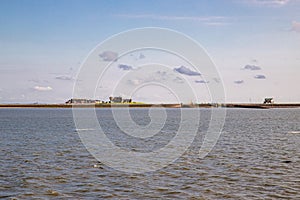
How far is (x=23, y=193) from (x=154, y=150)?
21115 millimetres

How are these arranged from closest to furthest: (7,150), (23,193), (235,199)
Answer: (235,199), (23,193), (7,150)

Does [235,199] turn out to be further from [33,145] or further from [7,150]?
[33,145]

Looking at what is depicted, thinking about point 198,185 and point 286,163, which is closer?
point 198,185

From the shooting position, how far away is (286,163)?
32.5 m

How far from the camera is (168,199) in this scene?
2136 cm

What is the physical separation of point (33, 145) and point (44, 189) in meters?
24.5

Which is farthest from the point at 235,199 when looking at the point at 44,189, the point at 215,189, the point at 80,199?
the point at 44,189

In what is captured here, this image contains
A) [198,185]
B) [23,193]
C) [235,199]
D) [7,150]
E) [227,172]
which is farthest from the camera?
[7,150]

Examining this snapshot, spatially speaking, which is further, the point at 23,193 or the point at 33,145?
the point at 33,145

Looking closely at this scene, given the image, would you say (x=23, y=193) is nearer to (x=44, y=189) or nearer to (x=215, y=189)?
(x=44, y=189)

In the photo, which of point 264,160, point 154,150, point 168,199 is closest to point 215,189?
point 168,199

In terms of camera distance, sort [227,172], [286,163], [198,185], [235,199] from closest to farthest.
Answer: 1. [235,199]
2. [198,185]
3. [227,172]
4. [286,163]

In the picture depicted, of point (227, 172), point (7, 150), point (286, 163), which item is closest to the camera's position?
point (227, 172)

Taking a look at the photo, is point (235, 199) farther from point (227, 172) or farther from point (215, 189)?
point (227, 172)
